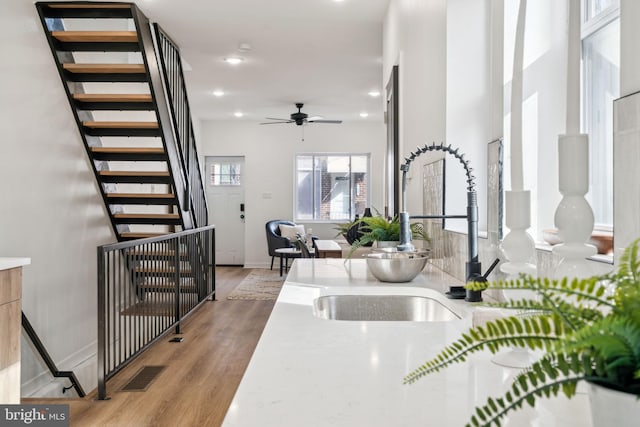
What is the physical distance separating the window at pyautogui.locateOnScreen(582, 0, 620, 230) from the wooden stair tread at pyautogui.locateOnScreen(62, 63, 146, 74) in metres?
3.47

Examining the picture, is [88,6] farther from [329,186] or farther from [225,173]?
[329,186]

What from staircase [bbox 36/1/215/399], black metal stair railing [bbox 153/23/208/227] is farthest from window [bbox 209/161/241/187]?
black metal stair railing [bbox 153/23/208/227]

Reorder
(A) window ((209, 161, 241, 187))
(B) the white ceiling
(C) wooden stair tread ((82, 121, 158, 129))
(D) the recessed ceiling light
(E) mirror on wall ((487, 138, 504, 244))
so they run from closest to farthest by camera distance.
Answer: (E) mirror on wall ((487, 138, 504, 244)), (C) wooden stair tread ((82, 121, 158, 129)), (B) the white ceiling, (D) the recessed ceiling light, (A) window ((209, 161, 241, 187))

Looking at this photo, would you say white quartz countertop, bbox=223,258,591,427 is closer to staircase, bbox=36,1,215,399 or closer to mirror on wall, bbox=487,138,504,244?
mirror on wall, bbox=487,138,504,244

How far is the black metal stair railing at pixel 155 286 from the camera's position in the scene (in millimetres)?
3537

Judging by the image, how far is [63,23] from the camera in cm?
405

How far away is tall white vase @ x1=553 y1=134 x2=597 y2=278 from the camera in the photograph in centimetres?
64

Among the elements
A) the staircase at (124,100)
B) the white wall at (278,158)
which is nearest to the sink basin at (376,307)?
the staircase at (124,100)

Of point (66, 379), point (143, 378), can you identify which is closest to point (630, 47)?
point (143, 378)

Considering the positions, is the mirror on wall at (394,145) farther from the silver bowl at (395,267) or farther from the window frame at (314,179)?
the window frame at (314,179)

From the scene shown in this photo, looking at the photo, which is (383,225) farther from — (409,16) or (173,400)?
(173,400)

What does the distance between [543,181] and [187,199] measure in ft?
12.5

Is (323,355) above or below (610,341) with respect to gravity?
below

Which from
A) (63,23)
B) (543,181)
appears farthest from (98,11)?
(543,181)
